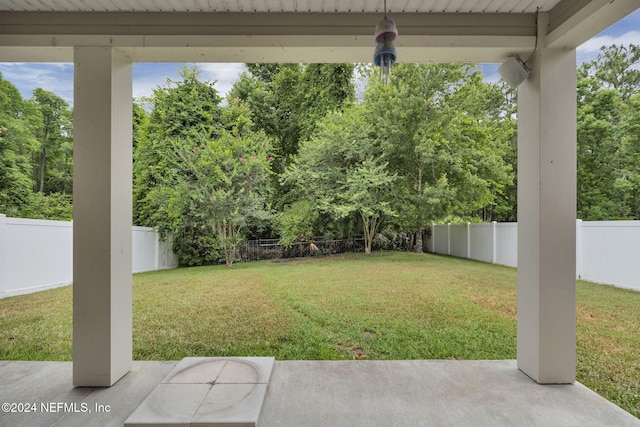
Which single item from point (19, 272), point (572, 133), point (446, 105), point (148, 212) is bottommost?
point (19, 272)

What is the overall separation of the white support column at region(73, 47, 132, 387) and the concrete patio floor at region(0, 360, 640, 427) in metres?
0.23

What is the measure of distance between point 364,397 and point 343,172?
7.14m

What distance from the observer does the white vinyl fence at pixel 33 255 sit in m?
4.55

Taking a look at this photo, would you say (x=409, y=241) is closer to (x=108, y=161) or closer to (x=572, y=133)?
(x=572, y=133)

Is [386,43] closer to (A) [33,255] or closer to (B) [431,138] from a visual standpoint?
(A) [33,255]

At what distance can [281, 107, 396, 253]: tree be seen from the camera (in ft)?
27.5

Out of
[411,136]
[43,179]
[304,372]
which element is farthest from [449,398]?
[43,179]

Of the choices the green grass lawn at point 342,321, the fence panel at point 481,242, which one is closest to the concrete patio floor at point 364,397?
the green grass lawn at point 342,321

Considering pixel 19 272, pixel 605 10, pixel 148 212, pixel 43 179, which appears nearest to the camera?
pixel 605 10

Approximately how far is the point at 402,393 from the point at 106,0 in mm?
3125

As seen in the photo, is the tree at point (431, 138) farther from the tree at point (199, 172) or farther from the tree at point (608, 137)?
the tree at point (608, 137)

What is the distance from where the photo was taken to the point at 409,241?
33.9 ft

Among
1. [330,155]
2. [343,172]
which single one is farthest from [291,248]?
[330,155]

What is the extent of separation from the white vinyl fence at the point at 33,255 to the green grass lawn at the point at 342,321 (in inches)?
9.4
